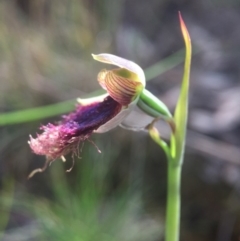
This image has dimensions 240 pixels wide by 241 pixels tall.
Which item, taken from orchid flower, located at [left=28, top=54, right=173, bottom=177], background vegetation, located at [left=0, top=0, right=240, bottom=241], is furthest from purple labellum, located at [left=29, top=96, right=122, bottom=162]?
background vegetation, located at [left=0, top=0, right=240, bottom=241]

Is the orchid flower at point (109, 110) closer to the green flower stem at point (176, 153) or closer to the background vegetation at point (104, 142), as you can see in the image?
the green flower stem at point (176, 153)

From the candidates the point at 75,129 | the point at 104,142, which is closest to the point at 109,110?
the point at 75,129

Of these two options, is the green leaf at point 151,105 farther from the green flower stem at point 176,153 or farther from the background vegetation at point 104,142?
the background vegetation at point 104,142

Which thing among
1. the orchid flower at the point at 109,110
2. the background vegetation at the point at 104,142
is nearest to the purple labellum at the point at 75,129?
the orchid flower at the point at 109,110

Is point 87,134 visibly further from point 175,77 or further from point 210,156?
point 175,77

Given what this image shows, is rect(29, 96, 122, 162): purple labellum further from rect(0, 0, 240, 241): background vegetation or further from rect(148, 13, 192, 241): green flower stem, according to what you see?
rect(0, 0, 240, 241): background vegetation

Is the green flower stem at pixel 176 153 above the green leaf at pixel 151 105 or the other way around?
the other way around

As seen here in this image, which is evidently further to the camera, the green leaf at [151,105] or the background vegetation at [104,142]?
the background vegetation at [104,142]

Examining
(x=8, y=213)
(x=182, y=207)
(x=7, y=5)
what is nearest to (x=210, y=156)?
(x=182, y=207)

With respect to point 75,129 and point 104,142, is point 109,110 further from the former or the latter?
point 104,142
